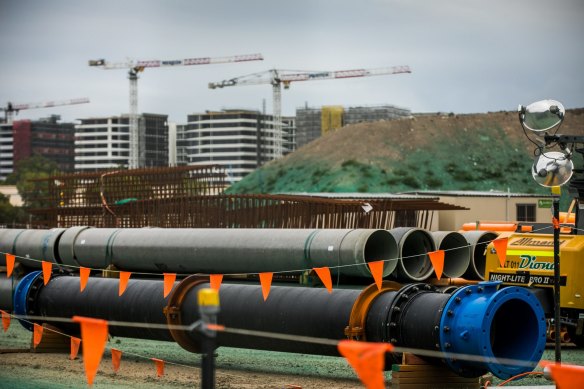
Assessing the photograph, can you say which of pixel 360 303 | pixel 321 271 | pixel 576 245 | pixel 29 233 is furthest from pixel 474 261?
pixel 29 233

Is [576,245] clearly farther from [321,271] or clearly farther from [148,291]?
[148,291]

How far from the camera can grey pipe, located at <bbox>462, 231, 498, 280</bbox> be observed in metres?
24.7

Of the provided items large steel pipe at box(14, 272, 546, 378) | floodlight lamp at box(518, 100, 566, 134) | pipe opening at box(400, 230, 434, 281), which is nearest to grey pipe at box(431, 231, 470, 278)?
pipe opening at box(400, 230, 434, 281)

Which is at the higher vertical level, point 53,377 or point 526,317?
point 526,317

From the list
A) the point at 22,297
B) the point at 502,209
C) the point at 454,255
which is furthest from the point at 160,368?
the point at 502,209

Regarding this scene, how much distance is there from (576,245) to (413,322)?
632 centimetres

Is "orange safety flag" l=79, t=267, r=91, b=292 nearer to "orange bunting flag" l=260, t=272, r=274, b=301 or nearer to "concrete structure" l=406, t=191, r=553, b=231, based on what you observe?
"orange bunting flag" l=260, t=272, r=274, b=301

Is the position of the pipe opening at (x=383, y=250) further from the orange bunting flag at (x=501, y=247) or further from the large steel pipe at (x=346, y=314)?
the large steel pipe at (x=346, y=314)

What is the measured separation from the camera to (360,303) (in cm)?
1602

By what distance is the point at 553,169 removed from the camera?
14039 millimetres

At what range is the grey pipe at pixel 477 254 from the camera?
24.7m

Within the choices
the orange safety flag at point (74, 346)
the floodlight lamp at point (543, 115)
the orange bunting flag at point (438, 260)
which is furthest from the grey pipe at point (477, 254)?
the floodlight lamp at point (543, 115)

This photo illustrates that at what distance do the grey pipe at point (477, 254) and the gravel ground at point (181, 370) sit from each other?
13.9 ft

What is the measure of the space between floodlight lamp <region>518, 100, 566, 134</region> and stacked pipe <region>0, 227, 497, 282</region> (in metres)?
6.33
